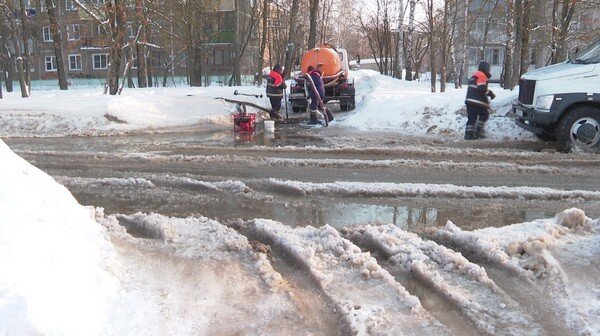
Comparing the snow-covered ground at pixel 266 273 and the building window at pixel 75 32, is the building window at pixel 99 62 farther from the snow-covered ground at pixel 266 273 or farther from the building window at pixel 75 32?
the snow-covered ground at pixel 266 273

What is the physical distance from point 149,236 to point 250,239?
41.2 inches

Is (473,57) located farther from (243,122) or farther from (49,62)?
(243,122)

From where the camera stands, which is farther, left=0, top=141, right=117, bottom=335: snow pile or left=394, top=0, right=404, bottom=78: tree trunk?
left=394, top=0, right=404, bottom=78: tree trunk

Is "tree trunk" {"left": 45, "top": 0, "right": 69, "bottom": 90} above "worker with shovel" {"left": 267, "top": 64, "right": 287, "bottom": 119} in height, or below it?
above

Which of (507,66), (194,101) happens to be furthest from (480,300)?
(507,66)

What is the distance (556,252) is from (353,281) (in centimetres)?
188

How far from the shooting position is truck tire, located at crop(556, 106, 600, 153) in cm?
1001

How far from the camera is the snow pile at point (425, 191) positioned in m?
6.98

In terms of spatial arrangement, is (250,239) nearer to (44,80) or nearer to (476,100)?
(476,100)

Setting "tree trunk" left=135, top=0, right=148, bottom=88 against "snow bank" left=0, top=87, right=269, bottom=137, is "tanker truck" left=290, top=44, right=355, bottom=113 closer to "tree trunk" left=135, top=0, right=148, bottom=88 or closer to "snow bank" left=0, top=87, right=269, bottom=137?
"snow bank" left=0, top=87, right=269, bottom=137

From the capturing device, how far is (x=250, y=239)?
5.36 metres

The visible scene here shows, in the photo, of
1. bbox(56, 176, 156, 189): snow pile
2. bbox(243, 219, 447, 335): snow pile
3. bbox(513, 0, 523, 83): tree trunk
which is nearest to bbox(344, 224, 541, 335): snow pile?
bbox(243, 219, 447, 335): snow pile

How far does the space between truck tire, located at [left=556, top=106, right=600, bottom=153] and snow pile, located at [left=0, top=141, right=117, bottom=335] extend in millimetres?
9052

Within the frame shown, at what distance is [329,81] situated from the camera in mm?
18453
